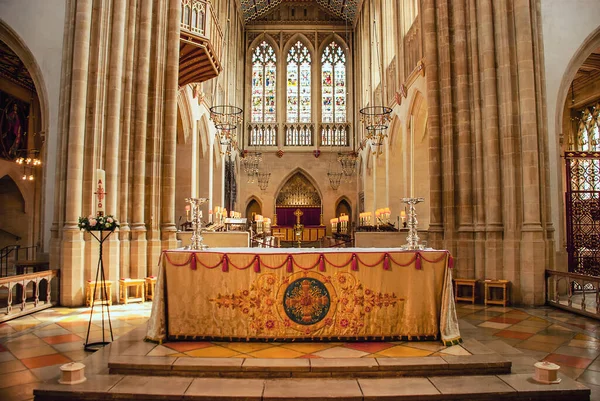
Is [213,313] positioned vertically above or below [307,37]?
below

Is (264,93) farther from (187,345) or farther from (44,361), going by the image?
(44,361)

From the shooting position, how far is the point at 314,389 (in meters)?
3.85

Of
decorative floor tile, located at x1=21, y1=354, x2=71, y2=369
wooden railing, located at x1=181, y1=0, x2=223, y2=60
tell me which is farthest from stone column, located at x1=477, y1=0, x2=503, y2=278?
decorative floor tile, located at x1=21, y1=354, x2=71, y2=369

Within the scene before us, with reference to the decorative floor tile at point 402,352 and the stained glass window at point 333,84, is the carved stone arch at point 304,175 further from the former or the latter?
the decorative floor tile at point 402,352

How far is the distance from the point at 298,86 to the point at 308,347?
2334 cm

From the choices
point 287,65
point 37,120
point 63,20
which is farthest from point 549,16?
point 287,65

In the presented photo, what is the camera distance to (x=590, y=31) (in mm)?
9234

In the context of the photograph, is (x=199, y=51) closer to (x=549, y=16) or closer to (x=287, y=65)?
(x=549, y=16)

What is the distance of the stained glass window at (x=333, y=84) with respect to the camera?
26672 mm

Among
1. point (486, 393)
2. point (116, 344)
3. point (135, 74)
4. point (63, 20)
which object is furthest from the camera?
point (135, 74)

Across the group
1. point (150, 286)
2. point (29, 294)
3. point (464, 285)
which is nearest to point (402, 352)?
point (464, 285)

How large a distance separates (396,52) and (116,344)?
14.4 meters

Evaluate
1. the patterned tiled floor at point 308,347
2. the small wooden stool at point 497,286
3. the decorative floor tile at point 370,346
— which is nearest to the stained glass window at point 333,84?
the small wooden stool at point 497,286

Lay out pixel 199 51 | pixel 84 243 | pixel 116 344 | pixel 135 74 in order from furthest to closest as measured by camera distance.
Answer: pixel 199 51 → pixel 135 74 → pixel 84 243 → pixel 116 344
